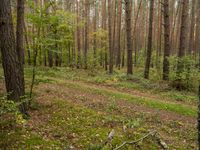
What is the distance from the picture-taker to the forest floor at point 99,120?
562cm

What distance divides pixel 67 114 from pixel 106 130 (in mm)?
1644

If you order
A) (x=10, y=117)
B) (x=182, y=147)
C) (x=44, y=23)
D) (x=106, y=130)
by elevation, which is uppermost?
(x=44, y=23)

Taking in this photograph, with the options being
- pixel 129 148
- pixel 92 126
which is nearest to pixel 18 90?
pixel 92 126

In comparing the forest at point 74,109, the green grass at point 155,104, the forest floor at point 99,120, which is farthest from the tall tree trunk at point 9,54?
the green grass at point 155,104

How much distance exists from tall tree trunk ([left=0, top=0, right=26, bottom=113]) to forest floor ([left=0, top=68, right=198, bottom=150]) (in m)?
1.07

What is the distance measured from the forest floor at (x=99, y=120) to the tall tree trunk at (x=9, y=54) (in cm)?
107

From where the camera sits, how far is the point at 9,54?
5.91 meters

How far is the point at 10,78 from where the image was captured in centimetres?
607

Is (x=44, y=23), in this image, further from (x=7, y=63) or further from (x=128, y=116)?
(x=128, y=116)

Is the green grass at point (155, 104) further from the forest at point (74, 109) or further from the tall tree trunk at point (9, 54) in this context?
the tall tree trunk at point (9, 54)

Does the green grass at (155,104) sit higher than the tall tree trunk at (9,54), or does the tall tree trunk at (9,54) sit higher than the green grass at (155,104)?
the tall tree trunk at (9,54)

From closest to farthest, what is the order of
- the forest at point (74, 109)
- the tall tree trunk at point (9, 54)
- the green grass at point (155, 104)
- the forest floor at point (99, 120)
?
the forest at point (74, 109)
the forest floor at point (99, 120)
the tall tree trunk at point (9, 54)
the green grass at point (155, 104)

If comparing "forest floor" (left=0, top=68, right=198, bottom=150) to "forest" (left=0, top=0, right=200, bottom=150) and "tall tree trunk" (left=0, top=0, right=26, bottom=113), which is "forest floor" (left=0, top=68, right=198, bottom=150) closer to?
"forest" (left=0, top=0, right=200, bottom=150)

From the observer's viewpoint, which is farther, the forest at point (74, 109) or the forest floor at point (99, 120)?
the forest floor at point (99, 120)
